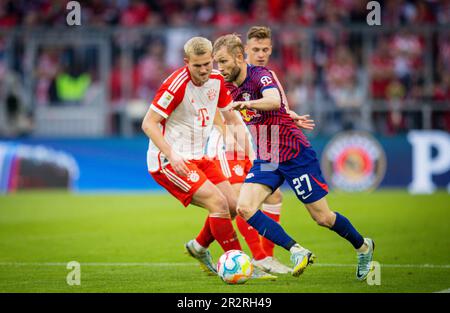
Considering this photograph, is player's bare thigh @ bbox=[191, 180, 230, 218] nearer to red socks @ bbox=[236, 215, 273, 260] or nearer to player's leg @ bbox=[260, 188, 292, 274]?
red socks @ bbox=[236, 215, 273, 260]

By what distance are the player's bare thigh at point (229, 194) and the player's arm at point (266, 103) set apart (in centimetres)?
117

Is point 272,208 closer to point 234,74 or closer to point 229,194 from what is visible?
point 229,194

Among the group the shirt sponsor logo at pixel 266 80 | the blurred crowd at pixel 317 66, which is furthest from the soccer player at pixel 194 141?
the blurred crowd at pixel 317 66

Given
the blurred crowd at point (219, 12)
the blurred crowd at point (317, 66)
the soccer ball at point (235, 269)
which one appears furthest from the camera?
the blurred crowd at point (219, 12)

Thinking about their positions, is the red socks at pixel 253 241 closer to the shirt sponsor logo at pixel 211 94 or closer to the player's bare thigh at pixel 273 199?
the player's bare thigh at pixel 273 199

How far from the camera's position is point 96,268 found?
963 cm

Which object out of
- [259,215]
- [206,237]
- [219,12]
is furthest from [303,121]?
[219,12]

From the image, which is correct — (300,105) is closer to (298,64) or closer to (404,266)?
(298,64)

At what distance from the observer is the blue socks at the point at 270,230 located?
8.37 metres

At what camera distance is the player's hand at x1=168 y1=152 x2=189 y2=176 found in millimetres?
8422

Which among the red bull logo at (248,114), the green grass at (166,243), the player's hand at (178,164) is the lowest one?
the green grass at (166,243)

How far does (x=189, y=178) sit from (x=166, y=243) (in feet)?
11.5

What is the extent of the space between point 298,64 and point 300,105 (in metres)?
0.97

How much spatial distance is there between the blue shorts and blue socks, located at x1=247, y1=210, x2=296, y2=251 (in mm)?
346
